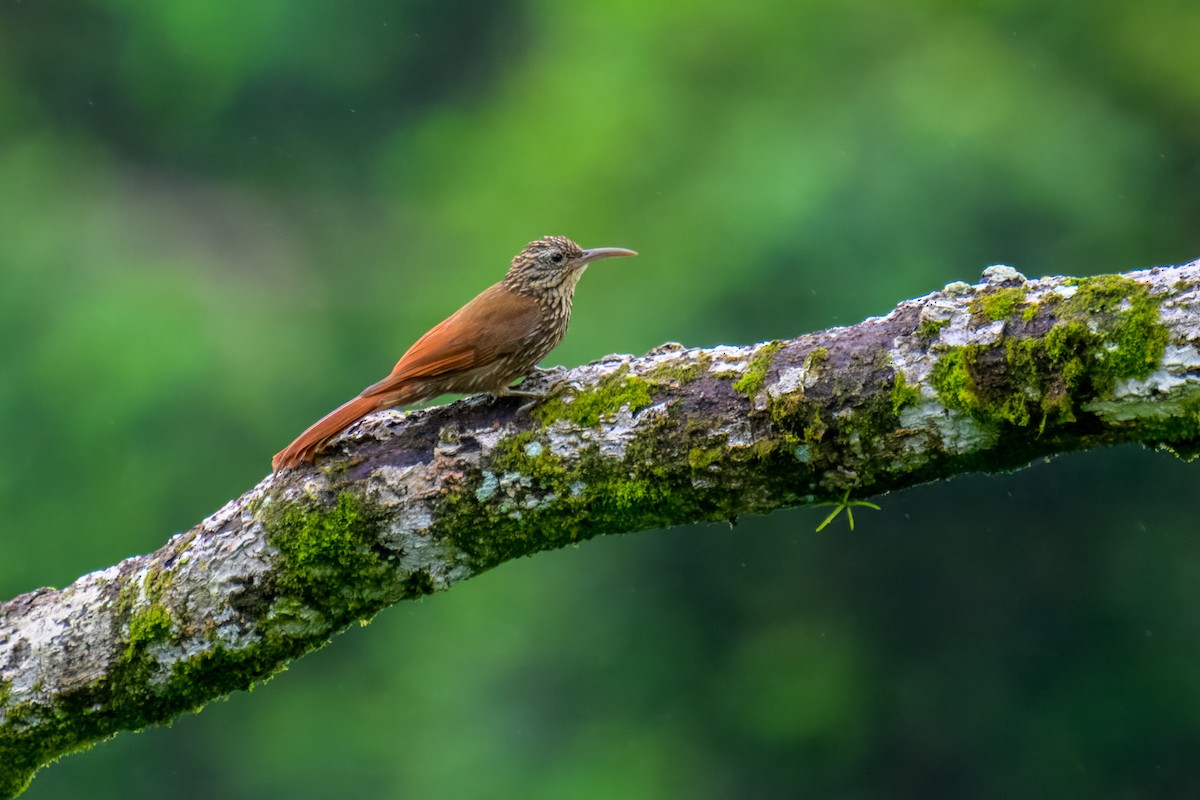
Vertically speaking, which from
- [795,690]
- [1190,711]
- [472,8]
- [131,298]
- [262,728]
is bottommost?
[1190,711]

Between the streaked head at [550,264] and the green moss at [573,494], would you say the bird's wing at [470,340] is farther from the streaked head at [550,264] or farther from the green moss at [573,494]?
the green moss at [573,494]

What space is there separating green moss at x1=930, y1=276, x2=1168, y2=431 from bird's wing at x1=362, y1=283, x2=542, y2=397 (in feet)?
4.81

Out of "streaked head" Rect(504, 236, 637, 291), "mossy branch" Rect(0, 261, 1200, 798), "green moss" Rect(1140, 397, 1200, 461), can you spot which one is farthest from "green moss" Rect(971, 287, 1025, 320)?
"streaked head" Rect(504, 236, 637, 291)

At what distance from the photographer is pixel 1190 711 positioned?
11.2 metres

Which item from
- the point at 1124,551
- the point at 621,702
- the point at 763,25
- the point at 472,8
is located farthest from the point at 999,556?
the point at 472,8

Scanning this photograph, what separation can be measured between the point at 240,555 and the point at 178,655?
0.83 feet

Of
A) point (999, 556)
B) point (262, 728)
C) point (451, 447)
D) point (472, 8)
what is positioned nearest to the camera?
point (451, 447)

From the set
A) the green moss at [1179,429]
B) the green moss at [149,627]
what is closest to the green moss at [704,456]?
the green moss at [1179,429]

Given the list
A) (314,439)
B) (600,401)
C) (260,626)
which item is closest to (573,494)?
(600,401)

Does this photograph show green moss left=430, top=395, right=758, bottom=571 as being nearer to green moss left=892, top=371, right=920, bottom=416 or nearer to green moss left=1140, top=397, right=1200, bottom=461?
green moss left=892, top=371, right=920, bottom=416

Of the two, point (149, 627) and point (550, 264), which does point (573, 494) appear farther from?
point (550, 264)

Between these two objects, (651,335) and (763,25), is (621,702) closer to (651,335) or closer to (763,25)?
(651,335)

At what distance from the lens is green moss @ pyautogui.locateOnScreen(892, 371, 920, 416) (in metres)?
2.63

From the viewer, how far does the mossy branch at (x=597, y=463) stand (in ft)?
8.41
